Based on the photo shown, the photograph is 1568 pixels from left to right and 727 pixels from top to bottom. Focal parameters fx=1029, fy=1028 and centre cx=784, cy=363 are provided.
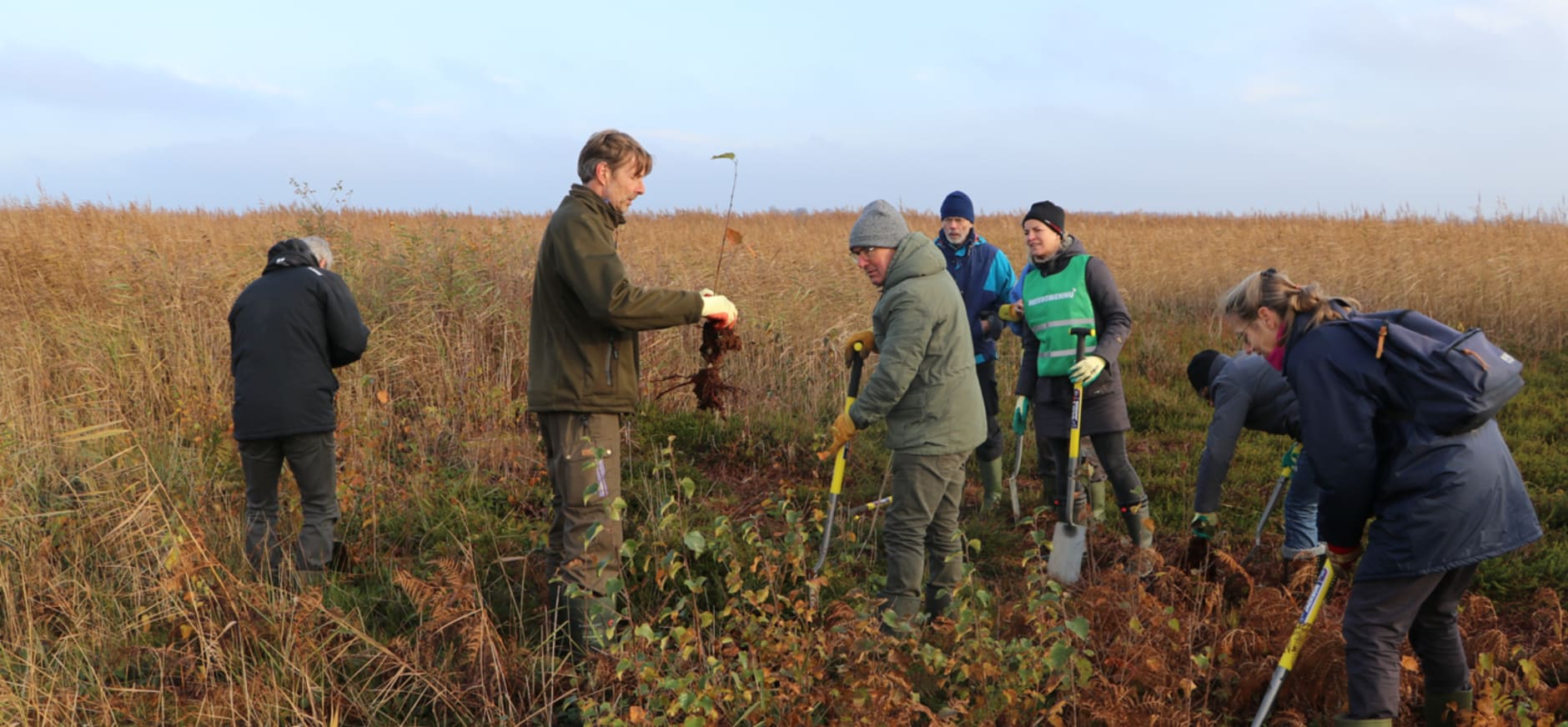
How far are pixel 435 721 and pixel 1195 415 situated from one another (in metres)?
6.69

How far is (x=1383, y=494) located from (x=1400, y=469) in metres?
0.11

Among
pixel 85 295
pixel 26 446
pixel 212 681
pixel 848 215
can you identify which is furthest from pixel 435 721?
pixel 848 215

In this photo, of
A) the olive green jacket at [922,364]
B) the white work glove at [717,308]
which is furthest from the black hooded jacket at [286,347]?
the olive green jacket at [922,364]

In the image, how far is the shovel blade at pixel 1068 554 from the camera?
16.7 ft

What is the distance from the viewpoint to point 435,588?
4.32 metres

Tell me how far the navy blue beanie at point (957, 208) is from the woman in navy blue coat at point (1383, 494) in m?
3.01

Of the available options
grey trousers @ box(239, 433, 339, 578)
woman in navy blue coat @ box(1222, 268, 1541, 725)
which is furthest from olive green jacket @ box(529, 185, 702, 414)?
woman in navy blue coat @ box(1222, 268, 1541, 725)

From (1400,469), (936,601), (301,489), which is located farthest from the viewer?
(301,489)

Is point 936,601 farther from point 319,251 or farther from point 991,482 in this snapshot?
point 319,251

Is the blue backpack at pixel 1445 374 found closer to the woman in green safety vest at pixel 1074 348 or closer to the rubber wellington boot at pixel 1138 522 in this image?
the woman in green safety vest at pixel 1074 348

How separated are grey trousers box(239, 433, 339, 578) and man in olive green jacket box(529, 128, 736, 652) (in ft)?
5.47

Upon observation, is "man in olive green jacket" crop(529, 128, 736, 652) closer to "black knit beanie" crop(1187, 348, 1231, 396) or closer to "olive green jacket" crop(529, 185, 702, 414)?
"olive green jacket" crop(529, 185, 702, 414)

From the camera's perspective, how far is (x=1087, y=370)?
16.7ft

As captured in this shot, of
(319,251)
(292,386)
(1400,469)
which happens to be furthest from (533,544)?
(1400,469)
